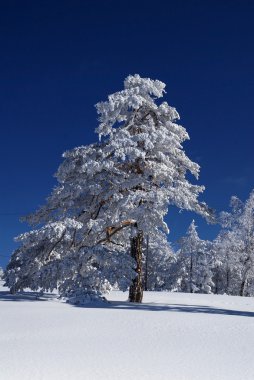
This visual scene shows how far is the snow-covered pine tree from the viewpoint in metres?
14.2

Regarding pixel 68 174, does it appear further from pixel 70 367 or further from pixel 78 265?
pixel 70 367

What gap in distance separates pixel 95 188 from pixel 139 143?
2.81m

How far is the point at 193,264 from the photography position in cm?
5053

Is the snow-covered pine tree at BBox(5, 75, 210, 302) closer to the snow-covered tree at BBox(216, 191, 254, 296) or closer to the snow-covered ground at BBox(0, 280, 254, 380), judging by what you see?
the snow-covered ground at BBox(0, 280, 254, 380)


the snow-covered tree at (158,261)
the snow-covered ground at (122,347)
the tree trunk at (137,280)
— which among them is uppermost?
the snow-covered tree at (158,261)

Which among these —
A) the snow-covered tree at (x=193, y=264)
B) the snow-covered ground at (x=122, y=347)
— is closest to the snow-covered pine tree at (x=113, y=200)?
the snow-covered ground at (x=122, y=347)

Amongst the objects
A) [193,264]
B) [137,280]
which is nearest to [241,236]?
[193,264]

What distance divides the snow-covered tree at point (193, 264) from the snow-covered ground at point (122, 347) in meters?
40.2

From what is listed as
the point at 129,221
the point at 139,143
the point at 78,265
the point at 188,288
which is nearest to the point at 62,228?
the point at 78,265

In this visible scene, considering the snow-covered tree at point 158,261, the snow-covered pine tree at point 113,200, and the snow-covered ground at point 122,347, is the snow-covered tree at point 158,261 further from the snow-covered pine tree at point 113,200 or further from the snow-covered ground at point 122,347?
the snow-covered ground at point 122,347

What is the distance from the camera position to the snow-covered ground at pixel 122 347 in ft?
19.0

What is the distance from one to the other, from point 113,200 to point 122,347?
9560 millimetres

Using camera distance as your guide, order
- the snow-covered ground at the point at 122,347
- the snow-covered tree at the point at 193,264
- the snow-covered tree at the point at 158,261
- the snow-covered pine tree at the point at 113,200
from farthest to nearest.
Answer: the snow-covered tree at the point at 158,261 → the snow-covered tree at the point at 193,264 → the snow-covered pine tree at the point at 113,200 → the snow-covered ground at the point at 122,347

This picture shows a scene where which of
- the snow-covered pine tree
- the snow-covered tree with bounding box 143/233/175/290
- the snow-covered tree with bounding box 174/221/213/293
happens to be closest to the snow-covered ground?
the snow-covered pine tree
